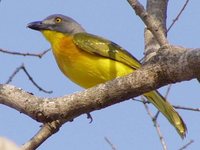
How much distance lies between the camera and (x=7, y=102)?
304 centimetres

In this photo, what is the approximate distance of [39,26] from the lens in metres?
5.95

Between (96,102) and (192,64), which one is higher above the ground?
(192,64)

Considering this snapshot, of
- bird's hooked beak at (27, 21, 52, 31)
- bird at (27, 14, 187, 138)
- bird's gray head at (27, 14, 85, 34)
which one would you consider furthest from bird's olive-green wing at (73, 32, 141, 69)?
bird's hooked beak at (27, 21, 52, 31)

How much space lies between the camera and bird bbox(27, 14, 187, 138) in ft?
16.2

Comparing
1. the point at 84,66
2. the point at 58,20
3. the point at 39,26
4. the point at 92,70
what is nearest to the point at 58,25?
the point at 58,20

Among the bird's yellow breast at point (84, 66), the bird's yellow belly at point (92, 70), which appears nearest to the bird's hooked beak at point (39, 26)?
the bird's yellow breast at point (84, 66)

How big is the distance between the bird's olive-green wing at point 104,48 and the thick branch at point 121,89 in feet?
7.97

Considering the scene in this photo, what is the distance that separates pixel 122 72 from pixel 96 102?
7.99ft

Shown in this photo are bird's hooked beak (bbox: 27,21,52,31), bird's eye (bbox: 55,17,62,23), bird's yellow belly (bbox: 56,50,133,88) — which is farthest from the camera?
bird's eye (bbox: 55,17,62,23)

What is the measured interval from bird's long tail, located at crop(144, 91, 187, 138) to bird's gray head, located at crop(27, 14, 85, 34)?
190 cm

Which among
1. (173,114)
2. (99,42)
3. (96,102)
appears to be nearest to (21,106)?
(96,102)

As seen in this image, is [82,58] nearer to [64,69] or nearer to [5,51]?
[64,69]

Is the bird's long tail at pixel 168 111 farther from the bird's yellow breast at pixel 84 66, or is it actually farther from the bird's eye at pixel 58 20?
the bird's eye at pixel 58 20

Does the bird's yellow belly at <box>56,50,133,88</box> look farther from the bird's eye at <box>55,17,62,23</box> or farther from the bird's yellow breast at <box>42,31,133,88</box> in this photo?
the bird's eye at <box>55,17,62,23</box>
